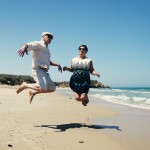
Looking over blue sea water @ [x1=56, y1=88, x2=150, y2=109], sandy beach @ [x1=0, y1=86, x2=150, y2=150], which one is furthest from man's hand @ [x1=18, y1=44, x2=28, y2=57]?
blue sea water @ [x1=56, y1=88, x2=150, y2=109]

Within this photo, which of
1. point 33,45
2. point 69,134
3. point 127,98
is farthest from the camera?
point 127,98

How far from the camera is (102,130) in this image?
6.82 metres

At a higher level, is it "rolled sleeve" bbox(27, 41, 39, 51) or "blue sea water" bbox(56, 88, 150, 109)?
"rolled sleeve" bbox(27, 41, 39, 51)

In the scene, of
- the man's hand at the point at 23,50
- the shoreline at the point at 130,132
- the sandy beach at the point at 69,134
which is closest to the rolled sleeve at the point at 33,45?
the man's hand at the point at 23,50

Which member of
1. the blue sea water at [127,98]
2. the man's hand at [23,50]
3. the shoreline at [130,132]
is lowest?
the shoreline at [130,132]

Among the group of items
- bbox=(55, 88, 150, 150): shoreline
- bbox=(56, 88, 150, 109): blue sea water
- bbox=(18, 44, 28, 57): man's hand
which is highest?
bbox=(18, 44, 28, 57): man's hand

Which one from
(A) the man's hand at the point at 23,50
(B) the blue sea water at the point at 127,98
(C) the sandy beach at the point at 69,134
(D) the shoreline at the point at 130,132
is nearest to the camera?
(C) the sandy beach at the point at 69,134

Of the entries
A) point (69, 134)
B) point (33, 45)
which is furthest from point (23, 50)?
point (69, 134)

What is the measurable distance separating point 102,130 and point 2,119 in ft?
7.95

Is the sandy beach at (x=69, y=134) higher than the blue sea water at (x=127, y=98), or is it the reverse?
the blue sea water at (x=127, y=98)

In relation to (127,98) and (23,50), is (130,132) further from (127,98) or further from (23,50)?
(127,98)

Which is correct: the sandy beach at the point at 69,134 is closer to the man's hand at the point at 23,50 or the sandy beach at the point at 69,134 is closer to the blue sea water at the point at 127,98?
the man's hand at the point at 23,50

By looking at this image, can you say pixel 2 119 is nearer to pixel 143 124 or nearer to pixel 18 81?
pixel 143 124

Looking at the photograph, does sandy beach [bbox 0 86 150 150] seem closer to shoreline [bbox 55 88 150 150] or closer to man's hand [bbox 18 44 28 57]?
shoreline [bbox 55 88 150 150]
